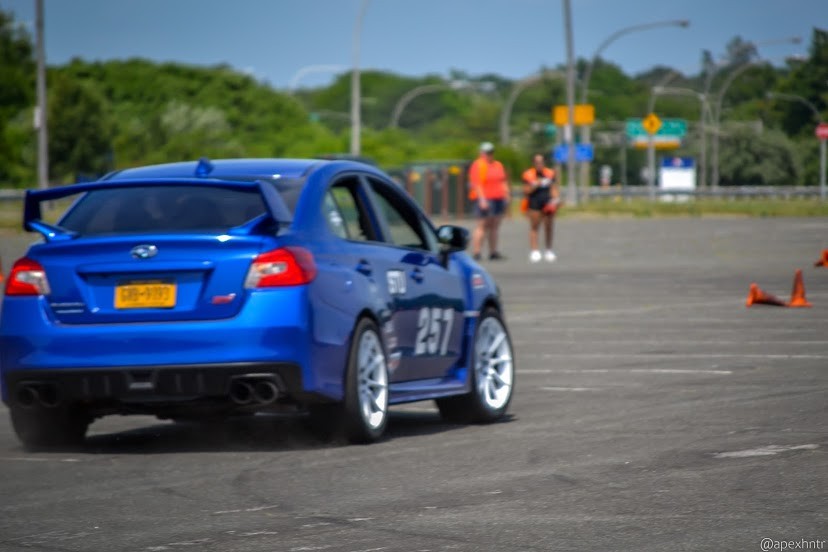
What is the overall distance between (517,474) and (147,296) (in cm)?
216

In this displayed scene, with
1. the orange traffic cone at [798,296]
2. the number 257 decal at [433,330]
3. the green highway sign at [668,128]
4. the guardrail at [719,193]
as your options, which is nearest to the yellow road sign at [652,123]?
the guardrail at [719,193]

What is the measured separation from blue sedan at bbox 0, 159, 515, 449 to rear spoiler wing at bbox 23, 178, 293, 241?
10 mm

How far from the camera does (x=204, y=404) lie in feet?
32.1

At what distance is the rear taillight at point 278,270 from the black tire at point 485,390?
6.69ft

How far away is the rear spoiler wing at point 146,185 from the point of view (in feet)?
32.4

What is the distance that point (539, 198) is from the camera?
1337 inches

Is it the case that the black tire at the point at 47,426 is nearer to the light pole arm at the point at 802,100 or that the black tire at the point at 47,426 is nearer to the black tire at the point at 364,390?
the black tire at the point at 364,390

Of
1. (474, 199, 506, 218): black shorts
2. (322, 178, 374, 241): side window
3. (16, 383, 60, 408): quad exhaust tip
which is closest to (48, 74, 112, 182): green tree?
(474, 199, 506, 218): black shorts

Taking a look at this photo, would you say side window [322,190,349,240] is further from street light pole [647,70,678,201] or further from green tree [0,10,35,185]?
green tree [0,10,35,185]

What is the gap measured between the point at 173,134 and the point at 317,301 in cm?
9368

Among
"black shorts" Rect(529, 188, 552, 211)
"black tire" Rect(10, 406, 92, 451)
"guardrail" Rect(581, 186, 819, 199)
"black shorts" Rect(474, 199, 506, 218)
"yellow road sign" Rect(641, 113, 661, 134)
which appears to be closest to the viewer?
"black tire" Rect(10, 406, 92, 451)

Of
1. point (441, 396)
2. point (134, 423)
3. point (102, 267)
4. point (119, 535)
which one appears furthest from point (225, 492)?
point (134, 423)

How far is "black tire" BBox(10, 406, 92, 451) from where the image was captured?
33.8 ft

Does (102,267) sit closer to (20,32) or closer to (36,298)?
(36,298)
